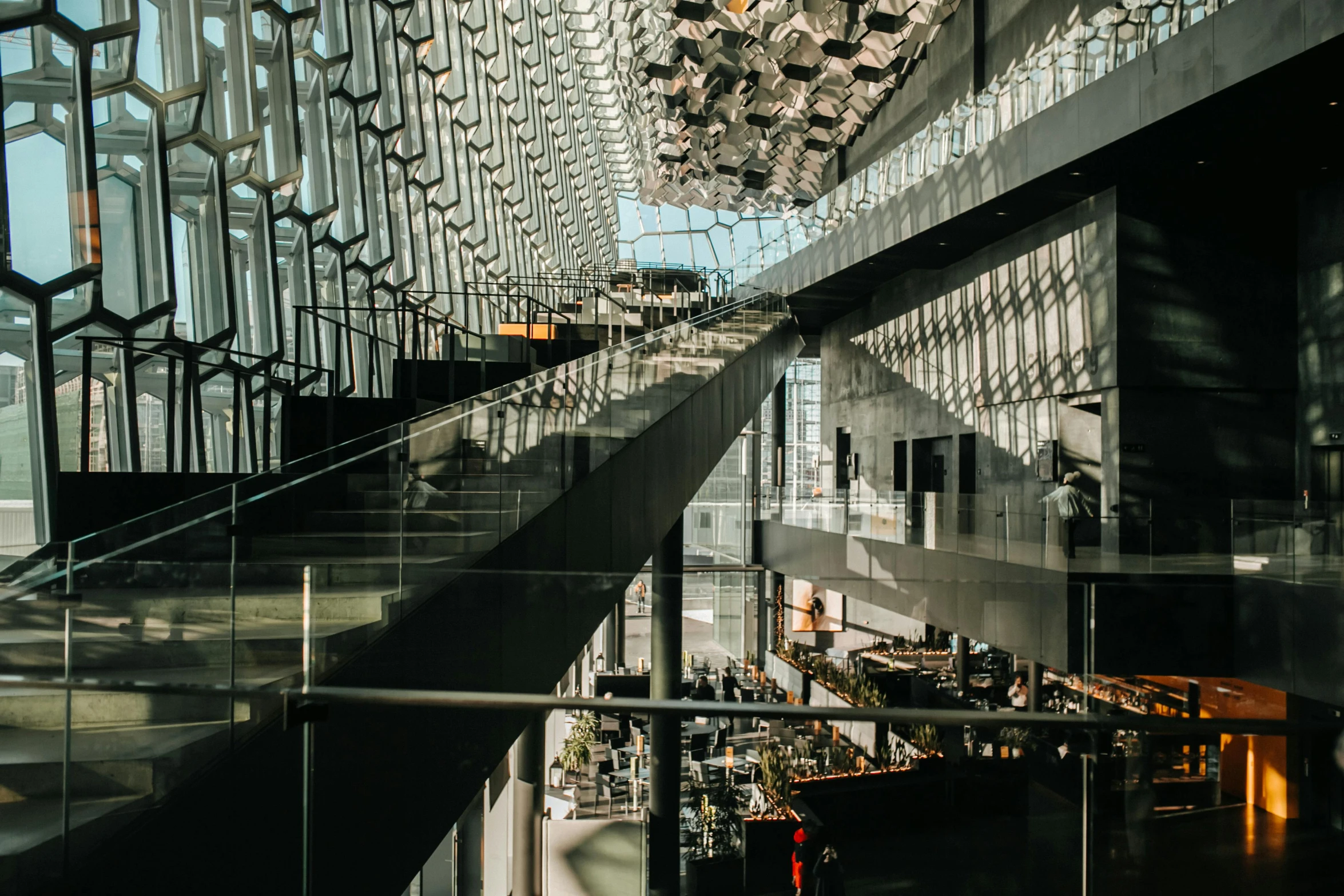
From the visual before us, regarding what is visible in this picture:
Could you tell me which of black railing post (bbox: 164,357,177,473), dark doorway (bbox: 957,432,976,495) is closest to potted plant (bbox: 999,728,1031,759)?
black railing post (bbox: 164,357,177,473)

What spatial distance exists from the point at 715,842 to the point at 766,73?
1339 inches

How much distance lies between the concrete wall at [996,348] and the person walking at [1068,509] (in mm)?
3483

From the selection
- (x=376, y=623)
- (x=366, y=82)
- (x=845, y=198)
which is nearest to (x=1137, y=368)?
(x=845, y=198)

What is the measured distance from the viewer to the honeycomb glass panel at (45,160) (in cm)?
820

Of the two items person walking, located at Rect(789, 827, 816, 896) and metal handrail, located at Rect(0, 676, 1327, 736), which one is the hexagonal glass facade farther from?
person walking, located at Rect(789, 827, 816, 896)

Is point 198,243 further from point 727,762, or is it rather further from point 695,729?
point 695,729

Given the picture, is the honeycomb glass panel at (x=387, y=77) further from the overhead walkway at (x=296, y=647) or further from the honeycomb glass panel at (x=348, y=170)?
the overhead walkway at (x=296, y=647)

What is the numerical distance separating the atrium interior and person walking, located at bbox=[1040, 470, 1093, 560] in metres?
0.15

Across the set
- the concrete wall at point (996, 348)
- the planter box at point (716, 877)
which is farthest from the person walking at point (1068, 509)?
the planter box at point (716, 877)

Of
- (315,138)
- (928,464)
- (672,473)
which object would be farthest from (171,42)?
(928,464)

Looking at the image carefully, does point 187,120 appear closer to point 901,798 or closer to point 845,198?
point 901,798

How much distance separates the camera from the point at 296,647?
13.5ft

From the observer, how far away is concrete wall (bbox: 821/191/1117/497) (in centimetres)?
1927

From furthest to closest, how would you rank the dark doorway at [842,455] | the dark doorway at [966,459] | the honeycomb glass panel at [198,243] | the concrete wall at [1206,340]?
the dark doorway at [842,455]
the dark doorway at [966,459]
the concrete wall at [1206,340]
the honeycomb glass panel at [198,243]
